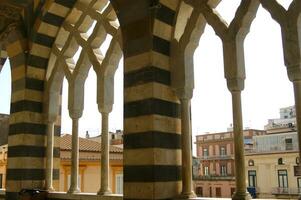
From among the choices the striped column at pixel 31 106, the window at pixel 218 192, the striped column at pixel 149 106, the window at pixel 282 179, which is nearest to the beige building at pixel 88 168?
the striped column at pixel 31 106

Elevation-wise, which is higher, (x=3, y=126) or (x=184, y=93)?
(x=3, y=126)

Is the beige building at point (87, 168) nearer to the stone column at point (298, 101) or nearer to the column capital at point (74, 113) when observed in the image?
the column capital at point (74, 113)

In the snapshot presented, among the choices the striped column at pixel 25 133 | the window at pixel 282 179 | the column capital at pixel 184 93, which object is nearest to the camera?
the column capital at pixel 184 93

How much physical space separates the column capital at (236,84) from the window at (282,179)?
19.6 m

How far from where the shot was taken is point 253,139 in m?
25.2

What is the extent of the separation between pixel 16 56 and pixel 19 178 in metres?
2.13

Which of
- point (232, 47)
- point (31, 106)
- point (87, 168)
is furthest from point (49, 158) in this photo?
point (87, 168)

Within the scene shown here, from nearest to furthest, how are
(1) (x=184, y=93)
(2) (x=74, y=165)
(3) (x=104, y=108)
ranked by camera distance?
(1) (x=184, y=93) → (3) (x=104, y=108) → (2) (x=74, y=165)

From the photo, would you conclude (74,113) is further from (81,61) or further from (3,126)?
(3,126)

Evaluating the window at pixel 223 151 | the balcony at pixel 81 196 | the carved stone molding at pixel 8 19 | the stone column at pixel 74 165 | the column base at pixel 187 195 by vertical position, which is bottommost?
the balcony at pixel 81 196

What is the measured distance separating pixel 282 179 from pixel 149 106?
20.7 metres

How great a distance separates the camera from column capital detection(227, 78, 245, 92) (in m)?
4.09

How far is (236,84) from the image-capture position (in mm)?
4090

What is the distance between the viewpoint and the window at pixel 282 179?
73.8 ft
